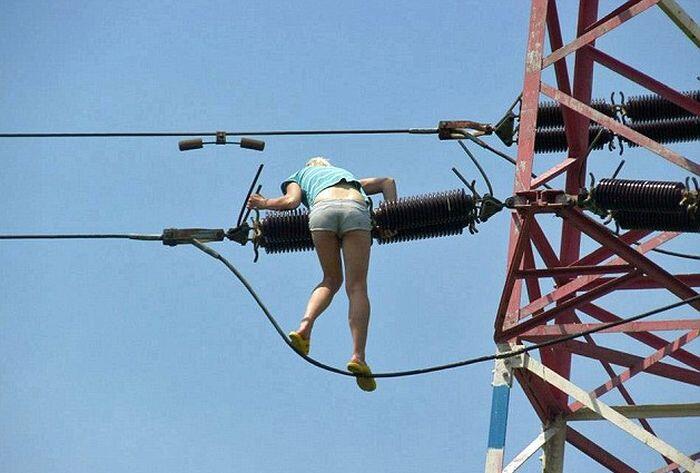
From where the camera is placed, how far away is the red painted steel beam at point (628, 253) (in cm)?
1126

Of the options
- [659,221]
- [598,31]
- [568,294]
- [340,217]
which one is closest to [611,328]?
[568,294]

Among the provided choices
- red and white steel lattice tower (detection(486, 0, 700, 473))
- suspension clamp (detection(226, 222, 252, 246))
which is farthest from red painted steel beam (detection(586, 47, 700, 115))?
suspension clamp (detection(226, 222, 252, 246))

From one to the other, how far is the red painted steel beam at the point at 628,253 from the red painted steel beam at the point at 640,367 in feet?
1.73

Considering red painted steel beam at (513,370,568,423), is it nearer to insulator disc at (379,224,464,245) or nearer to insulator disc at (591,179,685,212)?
insulator disc at (379,224,464,245)

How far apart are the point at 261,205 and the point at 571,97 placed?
2223 millimetres

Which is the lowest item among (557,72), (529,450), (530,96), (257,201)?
(529,450)

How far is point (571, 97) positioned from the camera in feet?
38.1

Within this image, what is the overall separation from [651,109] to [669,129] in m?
0.23

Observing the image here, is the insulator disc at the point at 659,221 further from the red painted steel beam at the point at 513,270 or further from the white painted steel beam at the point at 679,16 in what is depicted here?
the white painted steel beam at the point at 679,16

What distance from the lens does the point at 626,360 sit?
40.9 feet

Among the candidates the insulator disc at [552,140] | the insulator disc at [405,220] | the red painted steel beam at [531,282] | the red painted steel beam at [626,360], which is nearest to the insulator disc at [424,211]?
the insulator disc at [405,220]

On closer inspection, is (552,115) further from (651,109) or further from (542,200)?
(542,200)

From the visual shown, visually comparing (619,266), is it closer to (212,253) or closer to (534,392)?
(534,392)

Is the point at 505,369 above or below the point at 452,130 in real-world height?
below
